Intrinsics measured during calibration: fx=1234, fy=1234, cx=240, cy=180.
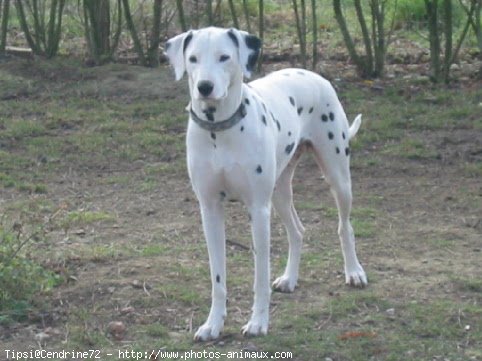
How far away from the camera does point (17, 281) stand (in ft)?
22.0

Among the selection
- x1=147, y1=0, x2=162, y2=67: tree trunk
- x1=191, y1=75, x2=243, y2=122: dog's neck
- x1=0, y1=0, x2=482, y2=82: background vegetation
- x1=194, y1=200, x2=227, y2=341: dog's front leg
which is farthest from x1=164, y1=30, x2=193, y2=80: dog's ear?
x1=147, y1=0, x2=162, y2=67: tree trunk

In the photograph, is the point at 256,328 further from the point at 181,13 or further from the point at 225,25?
Result: the point at 225,25

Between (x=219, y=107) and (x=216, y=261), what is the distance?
825mm

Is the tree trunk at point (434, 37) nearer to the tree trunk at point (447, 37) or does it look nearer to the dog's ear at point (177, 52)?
the tree trunk at point (447, 37)

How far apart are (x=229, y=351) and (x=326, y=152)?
154cm

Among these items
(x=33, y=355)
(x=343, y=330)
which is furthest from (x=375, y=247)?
(x=33, y=355)

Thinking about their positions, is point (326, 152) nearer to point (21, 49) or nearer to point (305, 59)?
point (305, 59)

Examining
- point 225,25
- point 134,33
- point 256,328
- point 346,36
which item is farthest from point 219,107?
point 225,25

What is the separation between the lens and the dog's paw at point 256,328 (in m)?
6.30

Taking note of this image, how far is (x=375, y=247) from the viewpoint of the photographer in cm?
802

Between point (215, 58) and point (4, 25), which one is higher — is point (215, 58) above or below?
above

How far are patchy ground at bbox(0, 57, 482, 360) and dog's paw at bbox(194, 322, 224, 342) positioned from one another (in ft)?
0.15

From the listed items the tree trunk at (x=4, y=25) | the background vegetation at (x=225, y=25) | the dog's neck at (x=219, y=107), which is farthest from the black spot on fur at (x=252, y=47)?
the tree trunk at (x=4, y=25)

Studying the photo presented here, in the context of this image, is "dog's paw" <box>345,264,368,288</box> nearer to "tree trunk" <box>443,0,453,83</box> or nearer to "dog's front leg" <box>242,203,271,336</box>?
"dog's front leg" <box>242,203,271,336</box>
